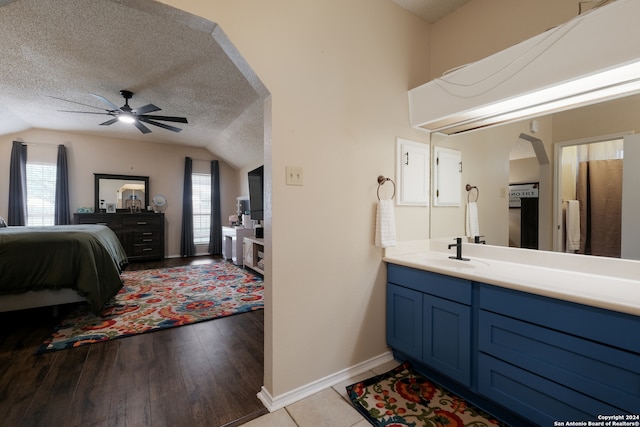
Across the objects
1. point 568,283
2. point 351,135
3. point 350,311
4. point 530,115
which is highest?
point 530,115

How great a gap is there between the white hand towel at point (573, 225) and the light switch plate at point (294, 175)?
167cm

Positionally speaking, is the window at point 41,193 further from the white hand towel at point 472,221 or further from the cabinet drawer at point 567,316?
the cabinet drawer at point 567,316

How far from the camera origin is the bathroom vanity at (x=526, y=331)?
1.02 m

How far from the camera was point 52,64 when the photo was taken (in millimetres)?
2791

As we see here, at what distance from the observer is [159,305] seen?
3.12 m

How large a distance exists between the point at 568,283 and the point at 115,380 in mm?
2747

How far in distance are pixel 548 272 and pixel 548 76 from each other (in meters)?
1.08

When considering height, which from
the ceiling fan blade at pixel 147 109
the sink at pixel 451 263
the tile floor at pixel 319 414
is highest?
the ceiling fan blade at pixel 147 109

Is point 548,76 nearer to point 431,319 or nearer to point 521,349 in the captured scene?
point 521,349

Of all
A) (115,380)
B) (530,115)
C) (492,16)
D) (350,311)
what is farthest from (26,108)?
(530,115)

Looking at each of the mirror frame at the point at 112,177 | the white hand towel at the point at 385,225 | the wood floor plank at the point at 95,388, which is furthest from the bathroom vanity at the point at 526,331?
the mirror frame at the point at 112,177

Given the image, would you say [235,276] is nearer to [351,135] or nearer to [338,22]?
[351,135]

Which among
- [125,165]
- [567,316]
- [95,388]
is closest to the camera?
[567,316]

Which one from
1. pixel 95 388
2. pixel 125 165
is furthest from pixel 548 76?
pixel 125 165
